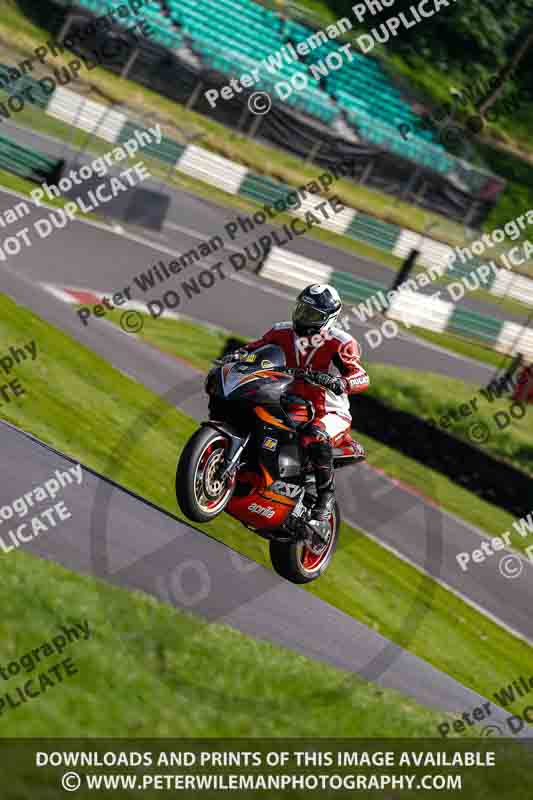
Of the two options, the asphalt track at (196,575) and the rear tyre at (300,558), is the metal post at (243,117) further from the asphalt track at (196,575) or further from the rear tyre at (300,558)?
the rear tyre at (300,558)

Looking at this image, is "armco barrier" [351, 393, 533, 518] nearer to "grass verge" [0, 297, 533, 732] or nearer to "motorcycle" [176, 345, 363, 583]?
"grass verge" [0, 297, 533, 732]

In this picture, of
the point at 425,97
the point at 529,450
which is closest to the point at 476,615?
the point at 529,450

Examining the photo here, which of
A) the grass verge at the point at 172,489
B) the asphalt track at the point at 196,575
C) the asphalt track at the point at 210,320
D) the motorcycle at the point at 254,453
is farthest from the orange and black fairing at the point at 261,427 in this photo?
the asphalt track at the point at 210,320

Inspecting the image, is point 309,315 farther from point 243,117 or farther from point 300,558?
point 243,117

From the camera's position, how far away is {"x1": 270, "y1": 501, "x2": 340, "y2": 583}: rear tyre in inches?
426

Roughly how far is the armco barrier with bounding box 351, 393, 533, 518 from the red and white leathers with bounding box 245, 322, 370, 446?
9.20m

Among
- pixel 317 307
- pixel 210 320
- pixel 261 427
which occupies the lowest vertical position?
pixel 210 320

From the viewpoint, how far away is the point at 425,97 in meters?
49.4

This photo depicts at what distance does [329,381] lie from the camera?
966 centimetres

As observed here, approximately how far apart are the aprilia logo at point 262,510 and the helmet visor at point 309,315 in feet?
5.69

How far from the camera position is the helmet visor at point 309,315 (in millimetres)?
9883

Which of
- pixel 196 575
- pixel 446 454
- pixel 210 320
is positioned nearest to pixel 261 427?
pixel 196 575

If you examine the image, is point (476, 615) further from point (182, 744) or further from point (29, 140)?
point (29, 140)

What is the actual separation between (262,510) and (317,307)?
6.34 feet
